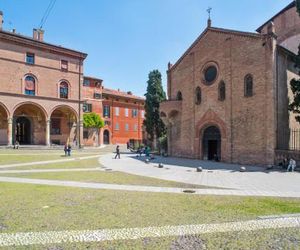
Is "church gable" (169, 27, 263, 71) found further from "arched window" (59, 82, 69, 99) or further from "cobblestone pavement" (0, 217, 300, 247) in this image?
"cobblestone pavement" (0, 217, 300, 247)

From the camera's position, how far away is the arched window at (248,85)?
21.2 m

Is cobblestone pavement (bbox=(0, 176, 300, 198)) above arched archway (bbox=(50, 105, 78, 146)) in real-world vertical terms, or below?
below

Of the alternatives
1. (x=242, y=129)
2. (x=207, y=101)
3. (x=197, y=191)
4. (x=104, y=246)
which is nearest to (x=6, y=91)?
(x=207, y=101)

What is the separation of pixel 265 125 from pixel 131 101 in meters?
38.0

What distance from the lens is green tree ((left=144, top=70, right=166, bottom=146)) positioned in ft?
117

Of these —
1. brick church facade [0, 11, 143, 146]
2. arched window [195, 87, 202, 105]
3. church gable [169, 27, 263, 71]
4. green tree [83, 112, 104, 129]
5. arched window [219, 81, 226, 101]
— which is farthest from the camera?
green tree [83, 112, 104, 129]

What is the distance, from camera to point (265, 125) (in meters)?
→ 19.7

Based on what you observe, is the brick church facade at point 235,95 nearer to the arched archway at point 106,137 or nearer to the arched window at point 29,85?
the arched window at point 29,85

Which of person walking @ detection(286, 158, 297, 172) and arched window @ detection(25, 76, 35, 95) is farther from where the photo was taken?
arched window @ detection(25, 76, 35, 95)

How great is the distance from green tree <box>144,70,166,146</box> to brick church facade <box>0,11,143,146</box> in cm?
1074

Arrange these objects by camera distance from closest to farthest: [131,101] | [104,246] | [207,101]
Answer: [104,246] < [207,101] < [131,101]

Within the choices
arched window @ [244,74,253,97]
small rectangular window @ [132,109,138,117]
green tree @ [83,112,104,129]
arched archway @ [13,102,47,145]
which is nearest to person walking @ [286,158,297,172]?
arched window @ [244,74,253,97]

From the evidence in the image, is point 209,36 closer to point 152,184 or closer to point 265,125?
point 265,125

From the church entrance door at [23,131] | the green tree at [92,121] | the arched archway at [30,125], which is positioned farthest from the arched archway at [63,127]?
the church entrance door at [23,131]
